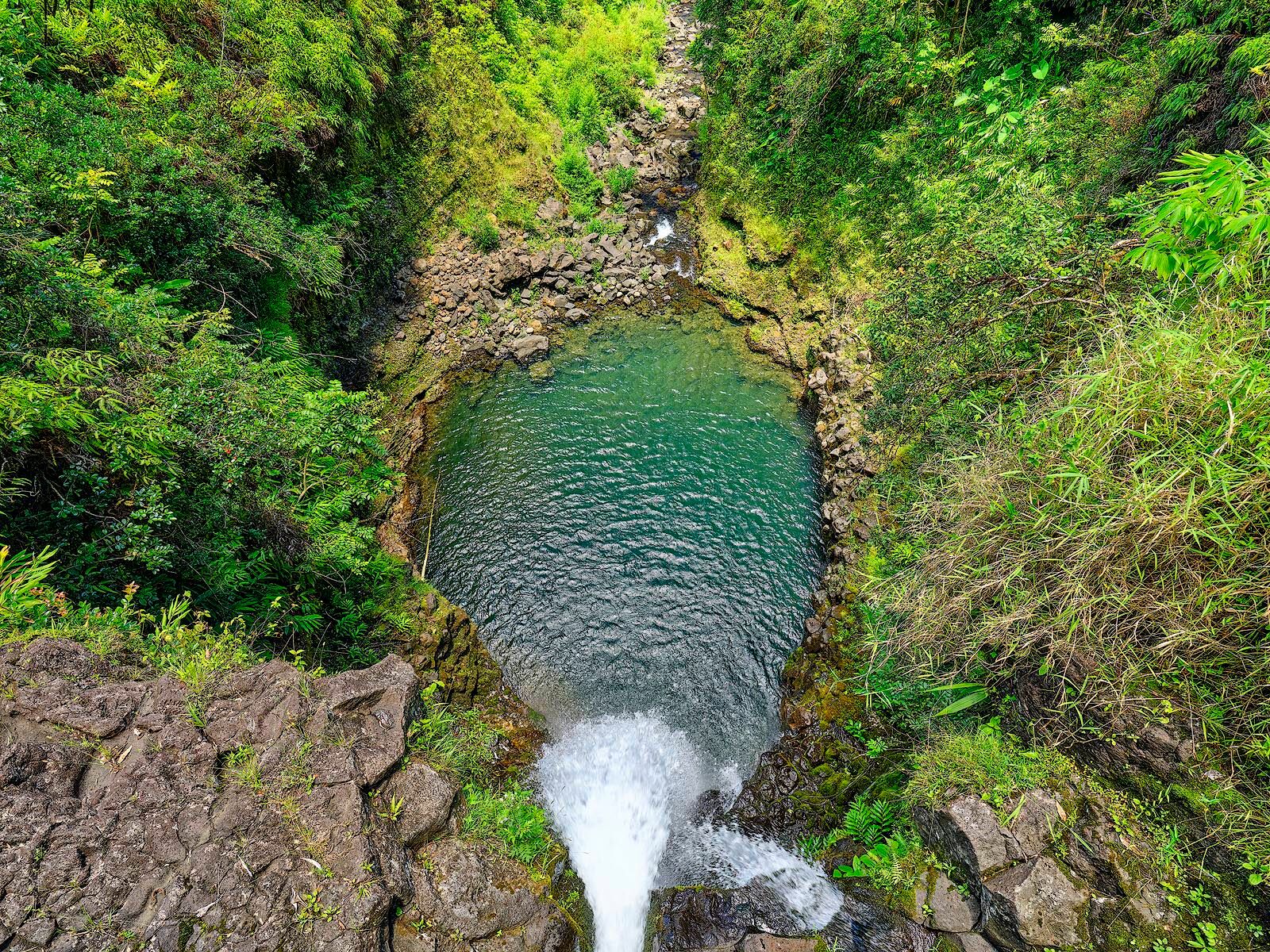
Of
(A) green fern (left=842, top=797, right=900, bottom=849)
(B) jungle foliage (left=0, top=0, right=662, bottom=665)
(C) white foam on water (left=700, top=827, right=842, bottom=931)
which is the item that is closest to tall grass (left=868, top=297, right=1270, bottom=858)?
(A) green fern (left=842, top=797, right=900, bottom=849)

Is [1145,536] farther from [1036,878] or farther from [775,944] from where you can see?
[775,944]

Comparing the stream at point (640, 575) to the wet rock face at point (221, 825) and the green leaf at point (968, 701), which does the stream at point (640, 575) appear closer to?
the wet rock face at point (221, 825)

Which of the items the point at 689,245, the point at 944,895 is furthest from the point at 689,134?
the point at 944,895

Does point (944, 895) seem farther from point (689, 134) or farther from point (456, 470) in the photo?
point (689, 134)

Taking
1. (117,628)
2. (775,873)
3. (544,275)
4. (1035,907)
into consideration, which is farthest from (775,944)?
(544,275)

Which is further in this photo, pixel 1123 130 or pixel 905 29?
pixel 905 29

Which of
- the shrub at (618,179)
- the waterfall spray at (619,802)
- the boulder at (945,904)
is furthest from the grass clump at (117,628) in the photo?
the shrub at (618,179)
